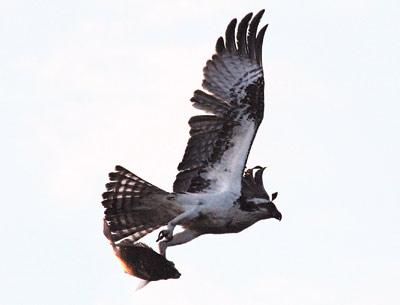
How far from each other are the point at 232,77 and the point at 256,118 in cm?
67

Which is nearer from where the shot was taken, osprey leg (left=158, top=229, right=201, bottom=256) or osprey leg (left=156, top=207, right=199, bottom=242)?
osprey leg (left=156, top=207, right=199, bottom=242)

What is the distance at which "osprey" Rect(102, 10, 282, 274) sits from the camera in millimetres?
16125

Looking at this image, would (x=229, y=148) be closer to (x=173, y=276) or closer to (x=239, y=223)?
(x=239, y=223)

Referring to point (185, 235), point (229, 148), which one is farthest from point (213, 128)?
point (185, 235)

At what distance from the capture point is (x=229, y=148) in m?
16.6

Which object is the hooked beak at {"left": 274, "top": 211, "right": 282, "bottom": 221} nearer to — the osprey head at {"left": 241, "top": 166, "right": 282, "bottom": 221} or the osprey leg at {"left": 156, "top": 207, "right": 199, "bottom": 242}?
the osprey head at {"left": 241, "top": 166, "right": 282, "bottom": 221}

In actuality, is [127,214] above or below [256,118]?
below

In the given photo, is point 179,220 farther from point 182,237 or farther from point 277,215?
point 277,215

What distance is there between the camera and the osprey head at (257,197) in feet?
53.4

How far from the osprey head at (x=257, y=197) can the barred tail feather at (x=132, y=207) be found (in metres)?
0.93

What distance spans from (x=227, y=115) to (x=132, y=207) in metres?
1.65

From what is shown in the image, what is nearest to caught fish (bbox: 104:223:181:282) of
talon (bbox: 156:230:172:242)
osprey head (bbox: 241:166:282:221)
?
talon (bbox: 156:230:172:242)

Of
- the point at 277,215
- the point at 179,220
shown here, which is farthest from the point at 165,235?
the point at 277,215

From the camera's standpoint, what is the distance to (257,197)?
55.6 feet
